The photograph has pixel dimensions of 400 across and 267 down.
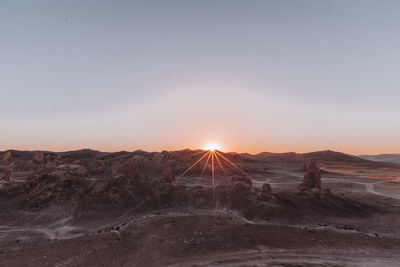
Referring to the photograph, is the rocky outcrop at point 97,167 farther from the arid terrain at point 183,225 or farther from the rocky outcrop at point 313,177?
the rocky outcrop at point 313,177

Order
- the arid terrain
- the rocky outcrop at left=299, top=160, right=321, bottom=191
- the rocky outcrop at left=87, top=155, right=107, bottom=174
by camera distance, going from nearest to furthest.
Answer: the arid terrain → the rocky outcrop at left=299, top=160, right=321, bottom=191 → the rocky outcrop at left=87, top=155, right=107, bottom=174

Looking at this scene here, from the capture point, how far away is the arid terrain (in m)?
13.7

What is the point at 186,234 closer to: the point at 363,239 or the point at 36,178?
Answer: the point at 363,239

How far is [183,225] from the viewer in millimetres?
19000

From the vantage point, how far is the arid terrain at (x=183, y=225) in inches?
540

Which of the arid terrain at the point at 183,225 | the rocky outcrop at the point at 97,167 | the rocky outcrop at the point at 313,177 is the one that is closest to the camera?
the arid terrain at the point at 183,225

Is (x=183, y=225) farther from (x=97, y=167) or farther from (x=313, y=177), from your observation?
(x=97, y=167)

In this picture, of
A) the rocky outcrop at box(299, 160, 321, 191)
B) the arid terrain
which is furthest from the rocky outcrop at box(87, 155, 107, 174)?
the rocky outcrop at box(299, 160, 321, 191)

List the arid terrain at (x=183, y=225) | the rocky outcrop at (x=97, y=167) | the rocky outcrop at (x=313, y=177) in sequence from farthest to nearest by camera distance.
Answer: the rocky outcrop at (x=97, y=167)
the rocky outcrop at (x=313, y=177)
the arid terrain at (x=183, y=225)

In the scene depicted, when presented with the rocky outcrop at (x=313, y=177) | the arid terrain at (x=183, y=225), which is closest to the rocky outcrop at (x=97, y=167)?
the arid terrain at (x=183, y=225)

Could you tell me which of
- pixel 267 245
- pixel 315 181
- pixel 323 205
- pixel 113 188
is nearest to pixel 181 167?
pixel 113 188

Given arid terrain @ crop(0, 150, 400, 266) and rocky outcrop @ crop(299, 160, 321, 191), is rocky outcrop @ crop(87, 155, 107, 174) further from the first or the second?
rocky outcrop @ crop(299, 160, 321, 191)

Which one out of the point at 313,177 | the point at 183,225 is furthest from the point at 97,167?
the point at 313,177

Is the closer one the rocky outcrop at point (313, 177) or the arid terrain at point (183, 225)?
the arid terrain at point (183, 225)
